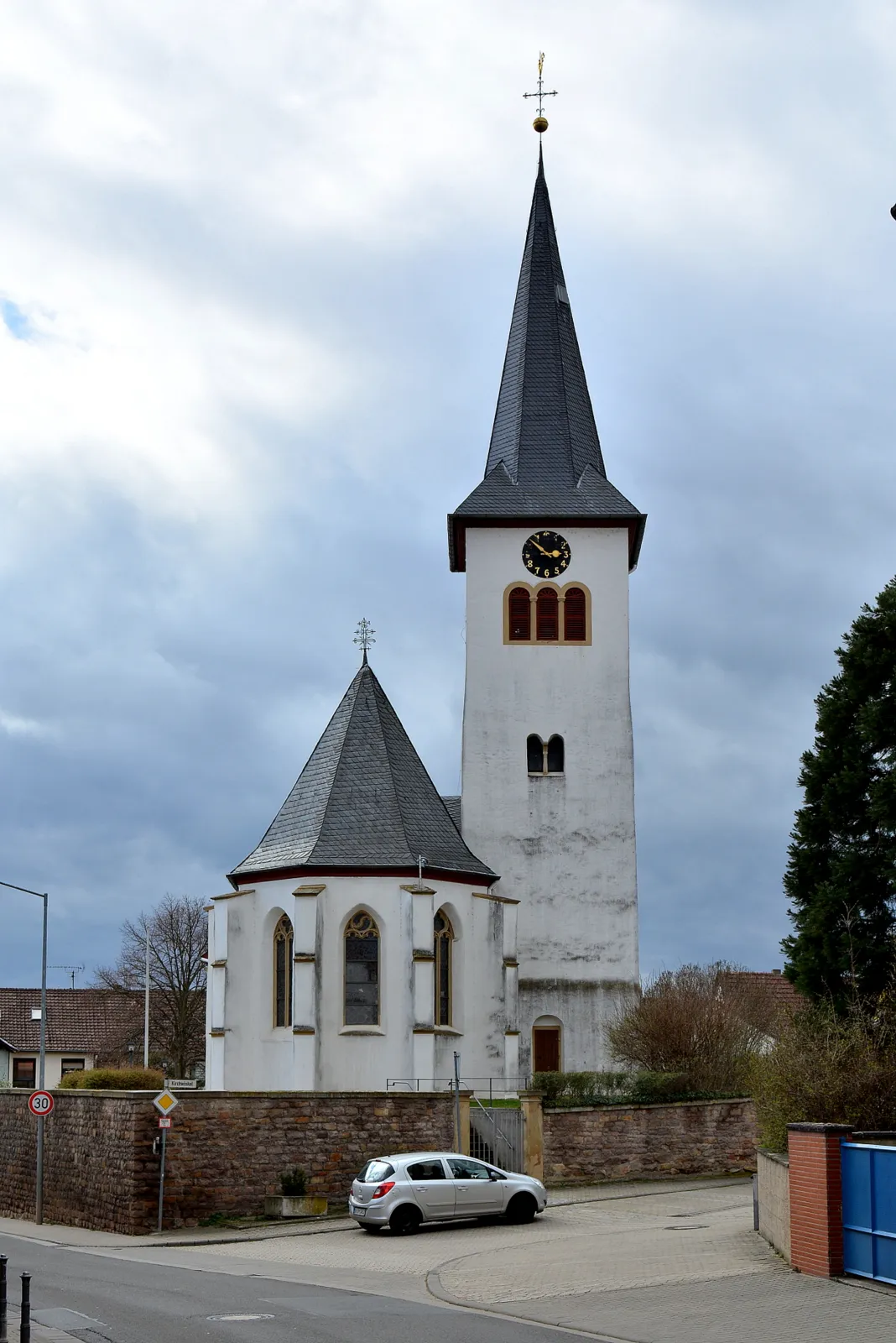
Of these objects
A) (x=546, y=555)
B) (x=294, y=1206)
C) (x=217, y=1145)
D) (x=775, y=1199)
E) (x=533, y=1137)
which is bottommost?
(x=294, y=1206)

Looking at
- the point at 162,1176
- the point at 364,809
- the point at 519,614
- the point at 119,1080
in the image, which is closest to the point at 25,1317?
the point at 162,1176

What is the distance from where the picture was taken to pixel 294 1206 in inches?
1097

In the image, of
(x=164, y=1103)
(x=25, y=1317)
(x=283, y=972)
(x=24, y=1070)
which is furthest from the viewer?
(x=24, y=1070)

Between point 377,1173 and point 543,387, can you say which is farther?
point 543,387

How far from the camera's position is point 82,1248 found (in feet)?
82.8

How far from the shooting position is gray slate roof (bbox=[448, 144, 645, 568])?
45.3 metres

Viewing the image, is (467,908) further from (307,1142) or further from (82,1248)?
(82,1248)

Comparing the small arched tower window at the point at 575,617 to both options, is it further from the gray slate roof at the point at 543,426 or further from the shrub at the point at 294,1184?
the shrub at the point at 294,1184

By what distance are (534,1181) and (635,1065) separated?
12.9 metres

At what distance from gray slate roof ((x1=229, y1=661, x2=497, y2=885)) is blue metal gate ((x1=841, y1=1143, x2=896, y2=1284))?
2237 cm

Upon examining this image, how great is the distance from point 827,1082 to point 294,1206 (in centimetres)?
1191

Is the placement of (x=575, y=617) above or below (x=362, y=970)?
above

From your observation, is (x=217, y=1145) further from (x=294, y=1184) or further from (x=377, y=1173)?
(x=377, y=1173)

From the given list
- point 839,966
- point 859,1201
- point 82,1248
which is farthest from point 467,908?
point 859,1201
